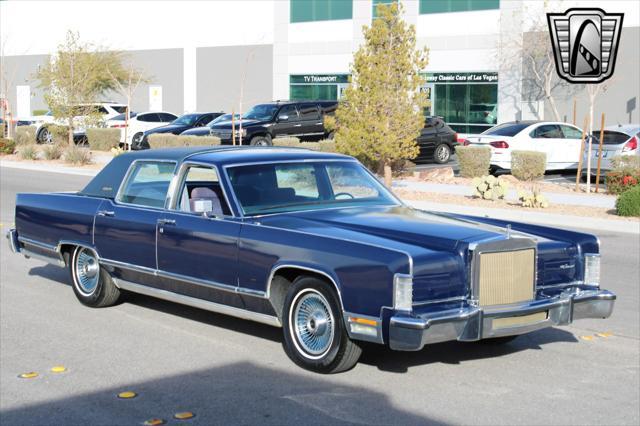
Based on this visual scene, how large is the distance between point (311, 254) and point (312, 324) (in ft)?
1.74

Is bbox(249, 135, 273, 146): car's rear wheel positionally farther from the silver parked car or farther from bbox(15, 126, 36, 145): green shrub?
bbox(15, 126, 36, 145): green shrub

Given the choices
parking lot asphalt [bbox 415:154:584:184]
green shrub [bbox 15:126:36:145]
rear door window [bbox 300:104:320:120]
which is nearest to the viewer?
parking lot asphalt [bbox 415:154:584:184]

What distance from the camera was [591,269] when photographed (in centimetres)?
763

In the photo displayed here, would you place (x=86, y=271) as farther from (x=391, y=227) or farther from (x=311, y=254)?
(x=391, y=227)

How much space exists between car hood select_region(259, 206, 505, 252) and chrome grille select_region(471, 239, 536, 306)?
139mm

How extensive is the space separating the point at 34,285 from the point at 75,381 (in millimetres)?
3913

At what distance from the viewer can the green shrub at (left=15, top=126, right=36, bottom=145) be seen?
1572 inches

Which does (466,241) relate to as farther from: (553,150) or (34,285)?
(553,150)

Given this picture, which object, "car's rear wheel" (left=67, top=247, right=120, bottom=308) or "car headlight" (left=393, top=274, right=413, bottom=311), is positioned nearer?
"car headlight" (left=393, top=274, right=413, bottom=311)

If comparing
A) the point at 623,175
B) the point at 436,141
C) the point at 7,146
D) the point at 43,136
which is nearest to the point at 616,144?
the point at 623,175

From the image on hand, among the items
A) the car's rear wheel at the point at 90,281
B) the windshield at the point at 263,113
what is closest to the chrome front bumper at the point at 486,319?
the car's rear wheel at the point at 90,281

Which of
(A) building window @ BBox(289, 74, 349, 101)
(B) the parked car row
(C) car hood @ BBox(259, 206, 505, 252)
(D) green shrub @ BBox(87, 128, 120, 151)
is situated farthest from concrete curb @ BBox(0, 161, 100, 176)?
(C) car hood @ BBox(259, 206, 505, 252)

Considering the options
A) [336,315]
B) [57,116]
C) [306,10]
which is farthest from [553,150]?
[306,10]

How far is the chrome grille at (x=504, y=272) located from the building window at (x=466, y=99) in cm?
3749
